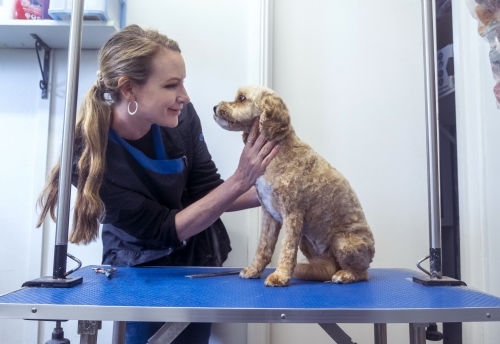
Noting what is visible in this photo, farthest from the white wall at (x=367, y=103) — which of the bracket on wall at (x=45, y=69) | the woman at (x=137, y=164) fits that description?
the bracket on wall at (x=45, y=69)

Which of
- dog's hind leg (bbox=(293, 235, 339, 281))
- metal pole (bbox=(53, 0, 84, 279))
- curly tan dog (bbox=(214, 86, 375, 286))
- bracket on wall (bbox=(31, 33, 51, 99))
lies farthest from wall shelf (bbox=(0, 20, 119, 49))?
dog's hind leg (bbox=(293, 235, 339, 281))

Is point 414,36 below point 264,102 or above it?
above

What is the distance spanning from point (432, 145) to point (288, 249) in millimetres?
367

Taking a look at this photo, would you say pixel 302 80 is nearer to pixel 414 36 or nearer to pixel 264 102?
pixel 414 36

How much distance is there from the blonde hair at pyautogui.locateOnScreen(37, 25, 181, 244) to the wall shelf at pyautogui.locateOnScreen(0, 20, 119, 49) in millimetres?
311

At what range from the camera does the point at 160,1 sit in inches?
59.7

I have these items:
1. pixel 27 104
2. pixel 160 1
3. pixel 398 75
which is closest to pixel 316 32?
pixel 398 75

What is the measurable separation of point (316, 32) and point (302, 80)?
0.18 metres

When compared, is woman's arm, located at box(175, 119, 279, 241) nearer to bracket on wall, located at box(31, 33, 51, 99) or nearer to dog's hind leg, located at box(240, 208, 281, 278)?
dog's hind leg, located at box(240, 208, 281, 278)

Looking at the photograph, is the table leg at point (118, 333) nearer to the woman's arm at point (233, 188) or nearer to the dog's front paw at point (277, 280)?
the woman's arm at point (233, 188)

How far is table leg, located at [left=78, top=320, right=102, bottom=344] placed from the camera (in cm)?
67

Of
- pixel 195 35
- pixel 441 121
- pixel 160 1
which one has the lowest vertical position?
pixel 441 121

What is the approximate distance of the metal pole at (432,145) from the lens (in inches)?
34.8

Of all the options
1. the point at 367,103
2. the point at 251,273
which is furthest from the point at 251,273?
the point at 367,103
